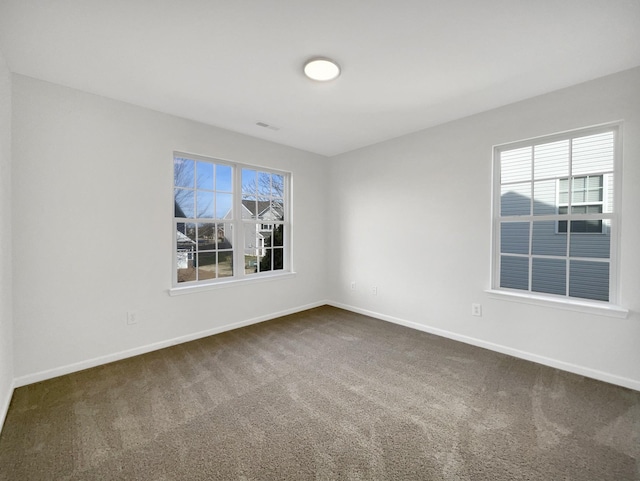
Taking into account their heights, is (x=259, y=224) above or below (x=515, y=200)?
below

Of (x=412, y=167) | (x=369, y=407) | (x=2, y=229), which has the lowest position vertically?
(x=369, y=407)

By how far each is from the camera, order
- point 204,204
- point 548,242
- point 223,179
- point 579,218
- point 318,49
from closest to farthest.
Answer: point 318,49 < point 579,218 < point 204,204 < point 223,179 < point 548,242

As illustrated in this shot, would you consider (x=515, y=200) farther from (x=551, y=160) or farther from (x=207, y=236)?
(x=207, y=236)

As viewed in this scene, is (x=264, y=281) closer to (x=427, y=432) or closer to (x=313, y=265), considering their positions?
(x=313, y=265)

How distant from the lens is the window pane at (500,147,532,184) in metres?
2.95

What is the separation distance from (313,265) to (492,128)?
311cm

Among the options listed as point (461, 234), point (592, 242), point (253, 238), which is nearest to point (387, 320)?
point (461, 234)

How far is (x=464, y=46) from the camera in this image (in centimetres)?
201

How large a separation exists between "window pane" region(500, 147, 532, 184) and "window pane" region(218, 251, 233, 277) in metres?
3.46

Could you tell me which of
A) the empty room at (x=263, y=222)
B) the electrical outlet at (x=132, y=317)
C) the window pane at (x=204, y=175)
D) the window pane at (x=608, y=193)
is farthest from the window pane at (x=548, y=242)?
the electrical outlet at (x=132, y=317)

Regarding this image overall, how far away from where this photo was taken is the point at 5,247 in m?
2.09

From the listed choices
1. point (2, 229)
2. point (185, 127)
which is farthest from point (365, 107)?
point (2, 229)

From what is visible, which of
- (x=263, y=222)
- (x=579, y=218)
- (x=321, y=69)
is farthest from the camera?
(x=263, y=222)

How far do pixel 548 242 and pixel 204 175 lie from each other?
17.9 feet
